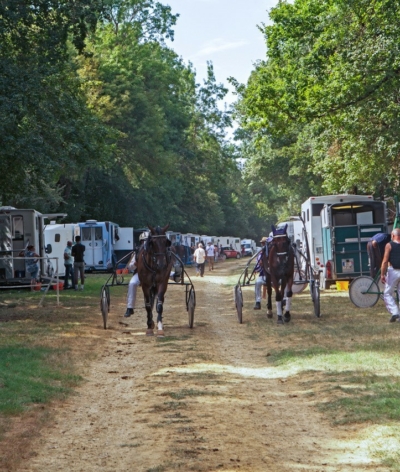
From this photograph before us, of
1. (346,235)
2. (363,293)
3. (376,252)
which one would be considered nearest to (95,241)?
(346,235)

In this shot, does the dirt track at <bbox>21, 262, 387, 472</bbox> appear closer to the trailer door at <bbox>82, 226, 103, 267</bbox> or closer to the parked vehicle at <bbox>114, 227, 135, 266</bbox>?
the trailer door at <bbox>82, 226, 103, 267</bbox>

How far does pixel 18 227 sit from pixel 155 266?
17261mm

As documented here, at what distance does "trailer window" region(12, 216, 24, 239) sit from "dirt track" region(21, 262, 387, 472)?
18.9m

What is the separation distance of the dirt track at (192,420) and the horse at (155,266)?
193cm

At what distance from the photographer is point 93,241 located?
4838cm

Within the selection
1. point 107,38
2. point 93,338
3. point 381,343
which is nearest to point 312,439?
point 381,343

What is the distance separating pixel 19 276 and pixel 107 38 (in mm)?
29900

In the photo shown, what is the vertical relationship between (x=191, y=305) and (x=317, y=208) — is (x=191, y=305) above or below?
below

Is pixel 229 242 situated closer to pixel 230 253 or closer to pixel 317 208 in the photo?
pixel 230 253

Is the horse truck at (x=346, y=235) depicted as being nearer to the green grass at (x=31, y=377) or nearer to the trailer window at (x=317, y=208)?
the trailer window at (x=317, y=208)

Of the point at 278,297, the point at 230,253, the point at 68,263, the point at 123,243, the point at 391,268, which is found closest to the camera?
the point at 391,268

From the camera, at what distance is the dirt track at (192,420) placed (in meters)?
7.29

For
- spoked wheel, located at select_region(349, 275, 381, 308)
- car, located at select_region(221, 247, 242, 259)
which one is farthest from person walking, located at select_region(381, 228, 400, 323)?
car, located at select_region(221, 247, 242, 259)

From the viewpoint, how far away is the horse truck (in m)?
27.4
